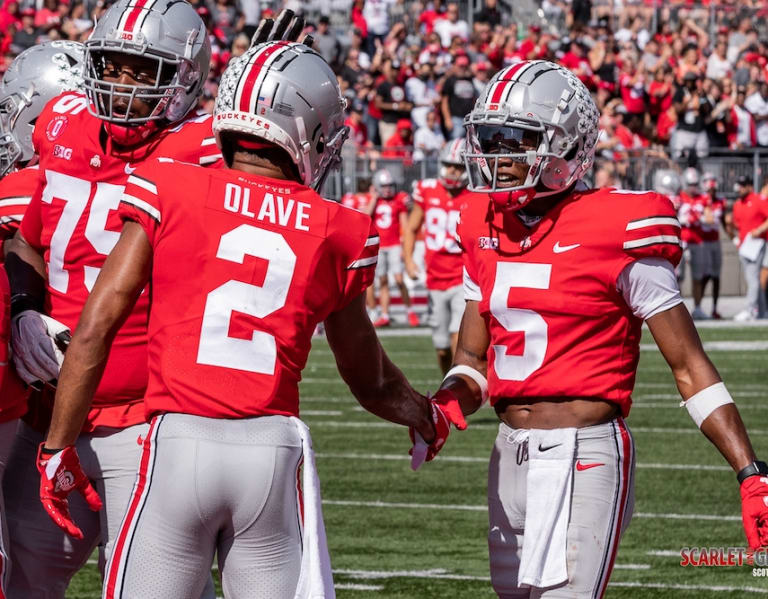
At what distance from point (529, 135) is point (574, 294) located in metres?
0.47

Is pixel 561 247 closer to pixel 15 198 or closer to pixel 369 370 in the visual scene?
pixel 369 370

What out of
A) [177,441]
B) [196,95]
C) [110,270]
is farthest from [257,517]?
[196,95]

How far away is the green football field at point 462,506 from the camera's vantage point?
20.9 feet

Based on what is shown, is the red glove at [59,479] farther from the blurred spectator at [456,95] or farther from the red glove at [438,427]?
the blurred spectator at [456,95]

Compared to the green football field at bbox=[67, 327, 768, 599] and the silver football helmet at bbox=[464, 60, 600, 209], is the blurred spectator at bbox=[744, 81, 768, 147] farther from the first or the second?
the silver football helmet at bbox=[464, 60, 600, 209]

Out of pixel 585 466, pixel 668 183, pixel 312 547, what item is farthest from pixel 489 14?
pixel 312 547

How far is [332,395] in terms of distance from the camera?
1222 centimetres

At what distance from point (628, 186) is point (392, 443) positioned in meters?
11.3

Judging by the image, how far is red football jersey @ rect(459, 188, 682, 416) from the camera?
12.7 ft

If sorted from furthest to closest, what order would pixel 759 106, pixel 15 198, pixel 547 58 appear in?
pixel 759 106
pixel 547 58
pixel 15 198

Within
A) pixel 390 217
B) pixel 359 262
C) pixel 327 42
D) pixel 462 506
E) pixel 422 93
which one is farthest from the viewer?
pixel 422 93

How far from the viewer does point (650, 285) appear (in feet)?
12.7

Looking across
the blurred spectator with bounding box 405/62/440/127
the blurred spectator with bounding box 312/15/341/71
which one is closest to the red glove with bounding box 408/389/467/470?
the blurred spectator with bounding box 405/62/440/127

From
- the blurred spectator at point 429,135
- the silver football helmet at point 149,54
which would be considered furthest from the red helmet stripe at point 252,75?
the blurred spectator at point 429,135
